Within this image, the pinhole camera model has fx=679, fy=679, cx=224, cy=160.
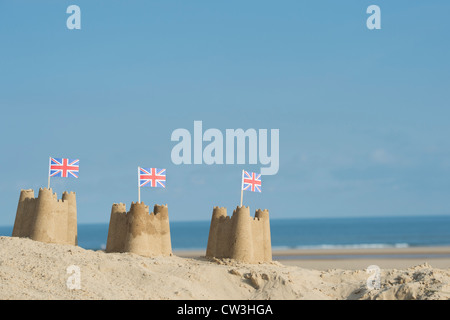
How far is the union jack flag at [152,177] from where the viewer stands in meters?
24.8

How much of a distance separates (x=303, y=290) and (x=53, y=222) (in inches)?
363

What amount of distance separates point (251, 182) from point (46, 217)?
296 inches

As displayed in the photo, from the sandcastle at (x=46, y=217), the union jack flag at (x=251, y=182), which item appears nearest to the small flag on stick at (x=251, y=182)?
the union jack flag at (x=251, y=182)

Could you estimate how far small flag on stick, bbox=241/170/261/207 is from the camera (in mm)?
25141

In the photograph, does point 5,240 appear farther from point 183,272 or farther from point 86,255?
point 183,272

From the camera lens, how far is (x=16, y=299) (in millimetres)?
17297

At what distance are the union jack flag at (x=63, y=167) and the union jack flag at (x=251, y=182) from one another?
6.24 metres

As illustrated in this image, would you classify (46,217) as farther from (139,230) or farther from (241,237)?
(241,237)

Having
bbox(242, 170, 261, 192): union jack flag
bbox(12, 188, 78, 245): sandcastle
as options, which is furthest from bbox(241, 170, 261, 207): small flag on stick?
bbox(12, 188, 78, 245): sandcastle

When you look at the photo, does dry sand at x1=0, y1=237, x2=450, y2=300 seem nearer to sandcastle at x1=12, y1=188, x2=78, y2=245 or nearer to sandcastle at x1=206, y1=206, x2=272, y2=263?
sandcastle at x1=206, y1=206, x2=272, y2=263

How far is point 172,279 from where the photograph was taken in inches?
840

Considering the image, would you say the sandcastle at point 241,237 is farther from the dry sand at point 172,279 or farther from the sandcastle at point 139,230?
the sandcastle at point 139,230
